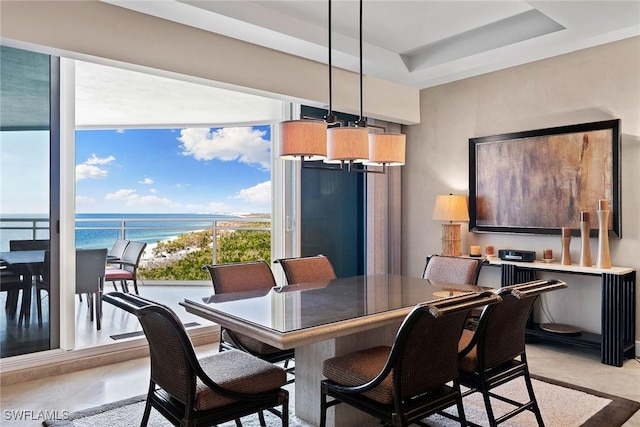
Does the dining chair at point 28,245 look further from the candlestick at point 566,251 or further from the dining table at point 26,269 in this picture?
the candlestick at point 566,251

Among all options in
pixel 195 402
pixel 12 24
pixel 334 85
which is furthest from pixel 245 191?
pixel 195 402

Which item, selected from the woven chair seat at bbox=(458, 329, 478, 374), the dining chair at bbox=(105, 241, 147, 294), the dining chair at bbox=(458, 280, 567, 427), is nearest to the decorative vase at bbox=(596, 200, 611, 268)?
the dining chair at bbox=(458, 280, 567, 427)

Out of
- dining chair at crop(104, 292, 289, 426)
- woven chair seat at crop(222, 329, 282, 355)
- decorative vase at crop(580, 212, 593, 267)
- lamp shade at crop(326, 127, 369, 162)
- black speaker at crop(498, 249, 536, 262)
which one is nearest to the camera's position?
dining chair at crop(104, 292, 289, 426)

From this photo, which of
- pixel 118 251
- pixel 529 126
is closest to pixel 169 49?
pixel 118 251

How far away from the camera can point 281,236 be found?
471 cm

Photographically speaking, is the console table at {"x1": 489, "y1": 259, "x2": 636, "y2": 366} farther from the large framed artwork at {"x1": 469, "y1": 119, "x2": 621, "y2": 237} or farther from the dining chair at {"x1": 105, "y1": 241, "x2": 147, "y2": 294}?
the dining chair at {"x1": 105, "y1": 241, "x2": 147, "y2": 294}

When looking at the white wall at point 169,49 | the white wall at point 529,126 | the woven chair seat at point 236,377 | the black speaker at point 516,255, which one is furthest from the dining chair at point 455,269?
the white wall at point 169,49

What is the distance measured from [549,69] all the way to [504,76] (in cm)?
44

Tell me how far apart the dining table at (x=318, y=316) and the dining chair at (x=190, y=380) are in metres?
0.23

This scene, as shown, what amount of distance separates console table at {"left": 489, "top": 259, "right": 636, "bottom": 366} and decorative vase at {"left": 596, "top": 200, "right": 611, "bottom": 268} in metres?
0.07

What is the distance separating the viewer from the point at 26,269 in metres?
3.24

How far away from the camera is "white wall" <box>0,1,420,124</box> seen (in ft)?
9.27

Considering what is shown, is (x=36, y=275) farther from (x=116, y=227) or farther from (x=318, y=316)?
(x=116, y=227)

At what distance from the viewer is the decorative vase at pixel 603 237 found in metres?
3.62
